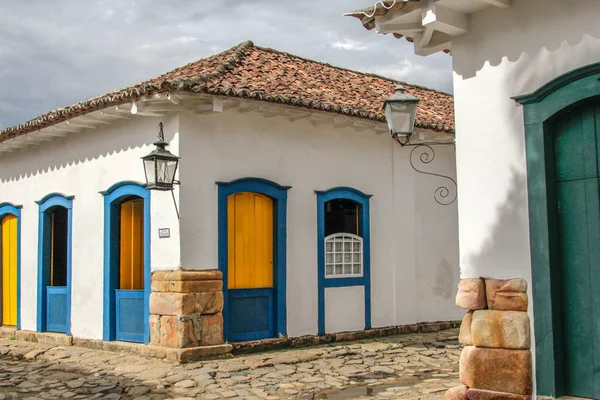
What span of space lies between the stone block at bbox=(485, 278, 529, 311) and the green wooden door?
1.04 feet

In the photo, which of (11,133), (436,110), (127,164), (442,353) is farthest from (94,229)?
(436,110)

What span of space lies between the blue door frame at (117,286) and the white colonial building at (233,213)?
28 mm

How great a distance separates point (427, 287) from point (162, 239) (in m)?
5.20

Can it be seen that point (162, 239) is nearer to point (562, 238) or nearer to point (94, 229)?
point (94, 229)

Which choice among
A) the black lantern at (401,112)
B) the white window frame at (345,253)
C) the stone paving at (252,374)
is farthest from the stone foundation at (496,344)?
the white window frame at (345,253)

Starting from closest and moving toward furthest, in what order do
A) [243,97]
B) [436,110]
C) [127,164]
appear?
[243,97] → [127,164] → [436,110]

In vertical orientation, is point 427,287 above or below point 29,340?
above

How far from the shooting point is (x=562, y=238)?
5.88 m

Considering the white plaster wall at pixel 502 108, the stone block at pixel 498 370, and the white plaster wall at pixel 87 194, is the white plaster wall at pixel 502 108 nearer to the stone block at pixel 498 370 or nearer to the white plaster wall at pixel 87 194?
the stone block at pixel 498 370

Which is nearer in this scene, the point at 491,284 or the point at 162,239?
the point at 491,284

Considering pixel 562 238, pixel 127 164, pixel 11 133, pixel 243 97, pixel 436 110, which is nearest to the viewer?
pixel 562 238


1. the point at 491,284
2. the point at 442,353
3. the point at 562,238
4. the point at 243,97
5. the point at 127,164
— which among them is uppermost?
the point at 243,97

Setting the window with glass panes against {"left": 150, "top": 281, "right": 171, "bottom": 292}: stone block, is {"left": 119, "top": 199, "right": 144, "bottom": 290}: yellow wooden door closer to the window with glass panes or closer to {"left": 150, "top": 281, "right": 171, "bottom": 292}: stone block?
{"left": 150, "top": 281, "right": 171, "bottom": 292}: stone block

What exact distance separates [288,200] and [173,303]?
8.30 feet
